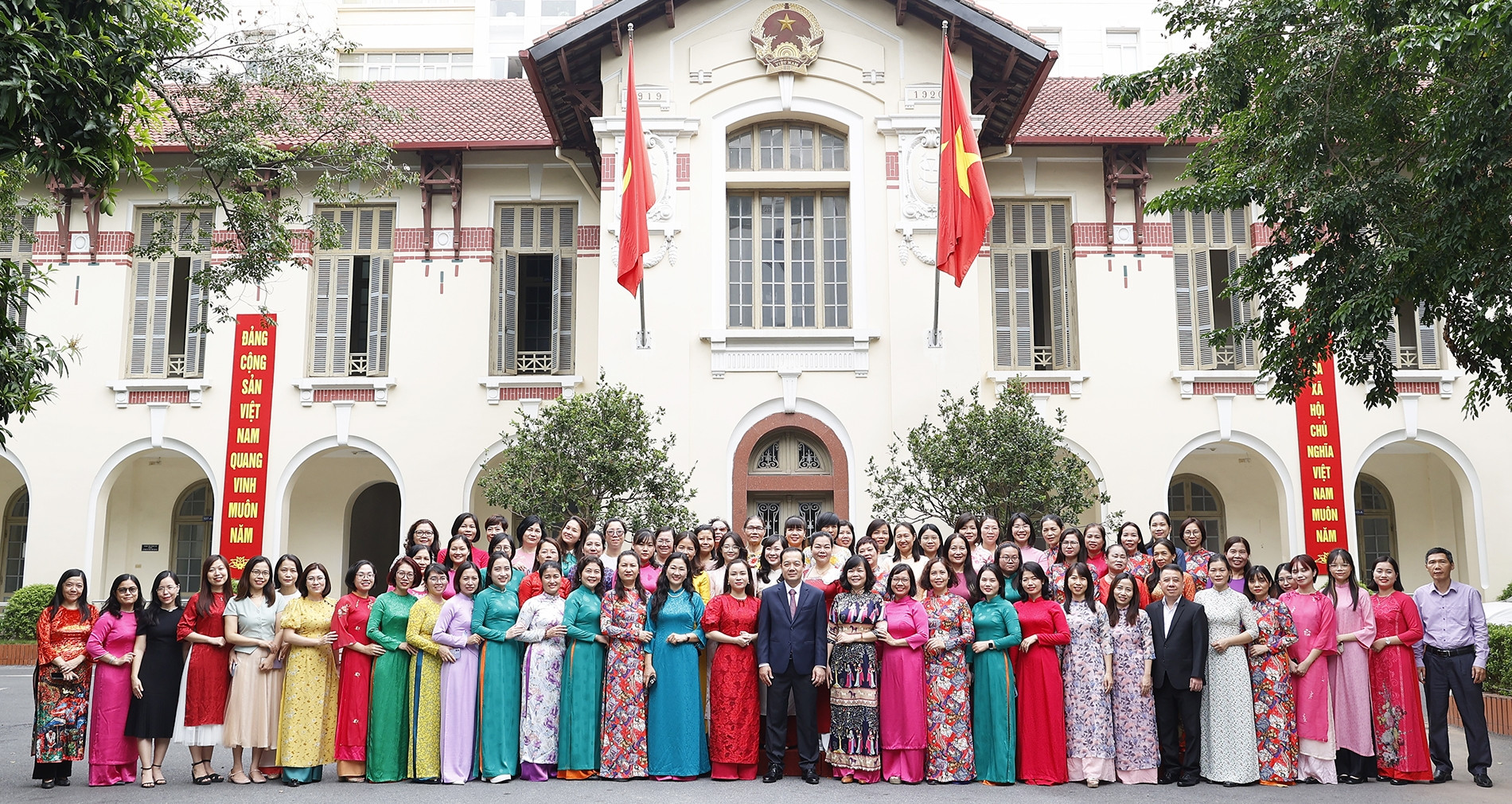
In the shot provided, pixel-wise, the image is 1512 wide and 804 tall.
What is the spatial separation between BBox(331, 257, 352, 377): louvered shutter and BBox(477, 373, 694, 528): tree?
453cm

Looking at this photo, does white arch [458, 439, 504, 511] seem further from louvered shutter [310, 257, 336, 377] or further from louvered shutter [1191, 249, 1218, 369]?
louvered shutter [1191, 249, 1218, 369]

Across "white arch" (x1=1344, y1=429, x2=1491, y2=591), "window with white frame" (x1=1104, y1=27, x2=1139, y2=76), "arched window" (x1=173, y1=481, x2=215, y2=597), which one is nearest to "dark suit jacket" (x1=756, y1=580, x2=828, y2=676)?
"white arch" (x1=1344, y1=429, x2=1491, y2=591)

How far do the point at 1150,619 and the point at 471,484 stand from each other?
35.4 ft

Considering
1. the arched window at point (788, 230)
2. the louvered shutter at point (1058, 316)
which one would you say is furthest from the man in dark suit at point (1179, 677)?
the louvered shutter at point (1058, 316)

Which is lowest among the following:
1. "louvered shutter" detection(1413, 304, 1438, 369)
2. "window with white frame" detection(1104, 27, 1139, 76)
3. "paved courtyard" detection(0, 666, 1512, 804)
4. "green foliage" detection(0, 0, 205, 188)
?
"paved courtyard" detection(0, 666, 1512, 804)

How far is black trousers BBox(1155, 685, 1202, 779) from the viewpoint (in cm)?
757

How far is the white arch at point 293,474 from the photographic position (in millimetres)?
16109

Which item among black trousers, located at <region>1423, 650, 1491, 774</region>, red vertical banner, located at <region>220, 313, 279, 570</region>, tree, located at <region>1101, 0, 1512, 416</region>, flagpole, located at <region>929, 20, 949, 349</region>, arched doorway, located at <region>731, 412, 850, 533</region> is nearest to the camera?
tree, located at <region>1101, 0, 1512, 416</region>

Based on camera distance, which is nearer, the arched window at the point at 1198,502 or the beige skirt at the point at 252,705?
the beige skirt at the point at 252,705

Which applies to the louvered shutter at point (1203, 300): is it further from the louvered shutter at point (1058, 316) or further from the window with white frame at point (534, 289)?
the window with white frame at point (534, 289)

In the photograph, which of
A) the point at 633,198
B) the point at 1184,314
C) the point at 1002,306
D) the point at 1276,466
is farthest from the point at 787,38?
the point at 1276,466

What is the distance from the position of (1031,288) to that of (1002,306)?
530 mm

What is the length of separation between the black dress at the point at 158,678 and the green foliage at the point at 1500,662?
421 inches

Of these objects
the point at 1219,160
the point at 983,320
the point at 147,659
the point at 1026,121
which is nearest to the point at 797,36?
the point at 1026,121
